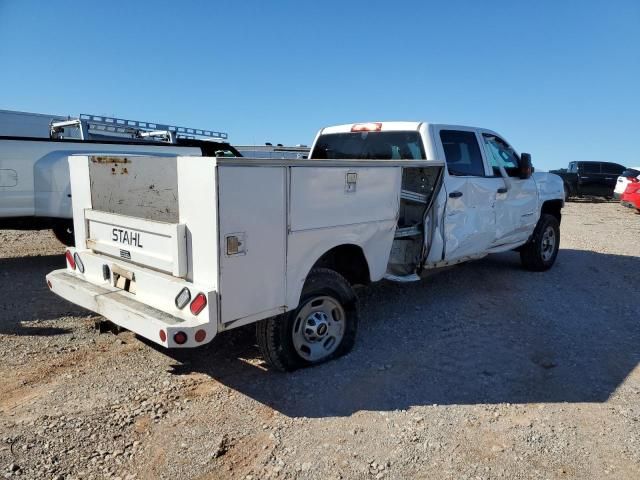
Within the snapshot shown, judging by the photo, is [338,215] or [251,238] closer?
[251,238]

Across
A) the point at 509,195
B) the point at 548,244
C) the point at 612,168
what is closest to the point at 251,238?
the point at 509,195

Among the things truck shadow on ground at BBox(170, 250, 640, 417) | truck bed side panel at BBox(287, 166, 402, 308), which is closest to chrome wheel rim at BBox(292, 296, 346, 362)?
truck shadow on ground at BBox(170, 250, 640, 417)

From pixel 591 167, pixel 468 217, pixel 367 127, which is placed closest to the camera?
pixel 468 217

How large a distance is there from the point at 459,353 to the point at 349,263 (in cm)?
130

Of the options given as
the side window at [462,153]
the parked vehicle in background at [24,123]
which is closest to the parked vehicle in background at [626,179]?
the side window at [462,153]

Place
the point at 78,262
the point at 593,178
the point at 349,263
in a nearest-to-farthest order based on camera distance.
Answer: the point at 78,262
the point at 349,263
the point at 593,178

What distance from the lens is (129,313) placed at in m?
3.39

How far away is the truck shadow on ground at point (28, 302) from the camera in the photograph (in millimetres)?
4805

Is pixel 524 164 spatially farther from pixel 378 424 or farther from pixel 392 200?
pixel 378 424

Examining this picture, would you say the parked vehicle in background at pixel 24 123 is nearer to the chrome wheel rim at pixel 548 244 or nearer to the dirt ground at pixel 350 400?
the dirt ground at pixel 350 400

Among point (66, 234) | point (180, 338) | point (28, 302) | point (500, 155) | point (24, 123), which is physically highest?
point (24, 123)

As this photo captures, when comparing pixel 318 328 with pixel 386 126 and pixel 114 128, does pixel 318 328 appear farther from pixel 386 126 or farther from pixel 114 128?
pixel 114 128

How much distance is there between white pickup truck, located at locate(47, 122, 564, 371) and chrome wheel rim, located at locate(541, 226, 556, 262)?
1914 mm

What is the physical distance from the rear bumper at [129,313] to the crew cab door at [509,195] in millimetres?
4313
